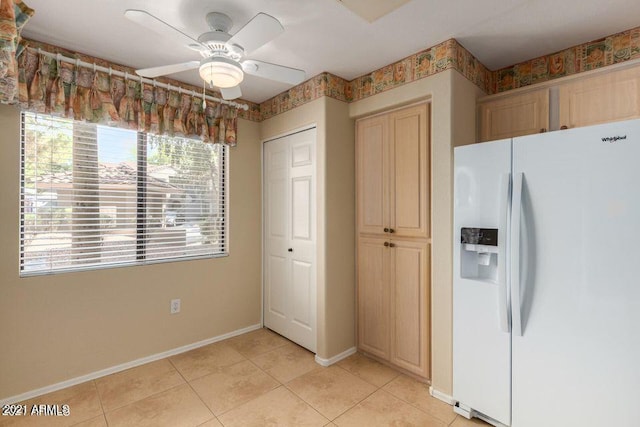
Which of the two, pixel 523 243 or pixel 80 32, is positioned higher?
pixel 80 32

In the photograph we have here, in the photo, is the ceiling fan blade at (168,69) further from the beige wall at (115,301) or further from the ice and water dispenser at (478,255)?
the ice and water dispenser at (478,255)

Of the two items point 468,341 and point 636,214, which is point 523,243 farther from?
point 468,341

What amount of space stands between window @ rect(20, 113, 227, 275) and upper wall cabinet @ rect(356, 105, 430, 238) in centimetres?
140

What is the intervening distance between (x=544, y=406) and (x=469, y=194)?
3.88 feet

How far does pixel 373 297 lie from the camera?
8.61 feet

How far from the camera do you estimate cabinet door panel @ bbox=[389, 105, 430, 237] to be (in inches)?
88.9

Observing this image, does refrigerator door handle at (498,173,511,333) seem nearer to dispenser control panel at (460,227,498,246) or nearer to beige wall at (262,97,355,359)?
dispenser control panel at (460,227,498,246)

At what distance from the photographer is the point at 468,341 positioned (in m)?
1.88

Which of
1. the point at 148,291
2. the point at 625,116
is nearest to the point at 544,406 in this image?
the point at 625,116

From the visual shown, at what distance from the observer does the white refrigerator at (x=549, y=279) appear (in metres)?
1.40

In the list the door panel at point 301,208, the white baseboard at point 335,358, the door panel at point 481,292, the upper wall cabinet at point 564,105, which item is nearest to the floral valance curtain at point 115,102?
the door panel at point 301,208

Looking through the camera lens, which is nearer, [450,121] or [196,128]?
[450,121]

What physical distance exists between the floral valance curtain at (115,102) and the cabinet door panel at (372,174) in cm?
128

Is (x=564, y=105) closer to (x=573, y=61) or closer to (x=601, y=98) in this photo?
(x=601, y=98)
